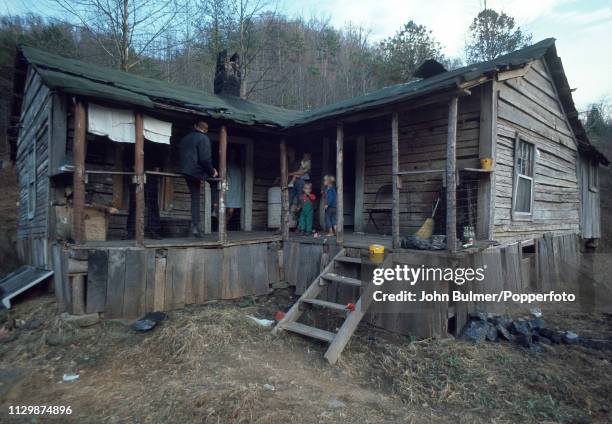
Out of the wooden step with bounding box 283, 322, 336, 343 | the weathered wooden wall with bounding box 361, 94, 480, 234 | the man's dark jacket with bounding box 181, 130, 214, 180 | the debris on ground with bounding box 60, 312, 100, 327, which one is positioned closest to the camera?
the wooden step with bounding box 283, 322, 336, 343

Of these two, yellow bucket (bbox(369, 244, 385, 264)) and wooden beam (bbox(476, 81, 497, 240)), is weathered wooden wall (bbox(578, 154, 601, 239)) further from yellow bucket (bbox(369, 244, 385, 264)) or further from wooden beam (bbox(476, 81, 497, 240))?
yellow bucket (bbox(369, 244, 385, 264))

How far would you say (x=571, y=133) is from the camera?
10.4 m

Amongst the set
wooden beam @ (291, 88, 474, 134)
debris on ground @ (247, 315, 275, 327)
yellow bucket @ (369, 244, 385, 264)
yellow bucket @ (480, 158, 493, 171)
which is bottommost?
debris on ground @ (247, 315, 275, 327)

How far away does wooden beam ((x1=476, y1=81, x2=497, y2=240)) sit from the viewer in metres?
6.39

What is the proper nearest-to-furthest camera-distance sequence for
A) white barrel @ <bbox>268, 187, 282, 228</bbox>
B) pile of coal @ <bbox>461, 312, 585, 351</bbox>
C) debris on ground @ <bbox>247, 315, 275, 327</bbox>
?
pile of coal @ <bbox>461, 312, 585, 351</bbox>, debris on ground @ <bbox>247, 315, 275, 327</bbox>, white barrel @ <bbox>268, 187, 282, 228</bbox>

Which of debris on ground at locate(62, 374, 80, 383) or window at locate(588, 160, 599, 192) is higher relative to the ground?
window at locate(588, 160, 599, 192)

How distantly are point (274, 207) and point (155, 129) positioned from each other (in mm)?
3683

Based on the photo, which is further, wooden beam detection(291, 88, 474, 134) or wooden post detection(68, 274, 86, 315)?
wooden beam detection(291, 88, 474, 134)

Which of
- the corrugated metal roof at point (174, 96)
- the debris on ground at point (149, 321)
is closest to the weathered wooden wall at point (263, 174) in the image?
the corrugated metal roof at point (174, 96)

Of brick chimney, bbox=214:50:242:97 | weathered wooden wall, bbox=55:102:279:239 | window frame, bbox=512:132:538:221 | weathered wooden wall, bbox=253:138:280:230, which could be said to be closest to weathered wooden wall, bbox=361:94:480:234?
window frame, bbox=512:132:538:221

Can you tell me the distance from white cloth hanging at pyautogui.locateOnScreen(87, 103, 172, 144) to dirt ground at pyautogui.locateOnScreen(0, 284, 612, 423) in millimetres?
2848

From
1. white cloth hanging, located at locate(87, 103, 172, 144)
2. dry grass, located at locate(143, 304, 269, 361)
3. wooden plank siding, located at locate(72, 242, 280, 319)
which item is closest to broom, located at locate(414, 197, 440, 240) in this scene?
wooden plank siding, located at locate(72, 242, 280, 319)

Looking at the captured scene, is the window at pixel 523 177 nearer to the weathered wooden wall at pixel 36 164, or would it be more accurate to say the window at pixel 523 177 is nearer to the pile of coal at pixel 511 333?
the pile of coal at pixel 511 333

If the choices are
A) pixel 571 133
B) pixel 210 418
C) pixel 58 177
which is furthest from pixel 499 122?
pixel 58 177
